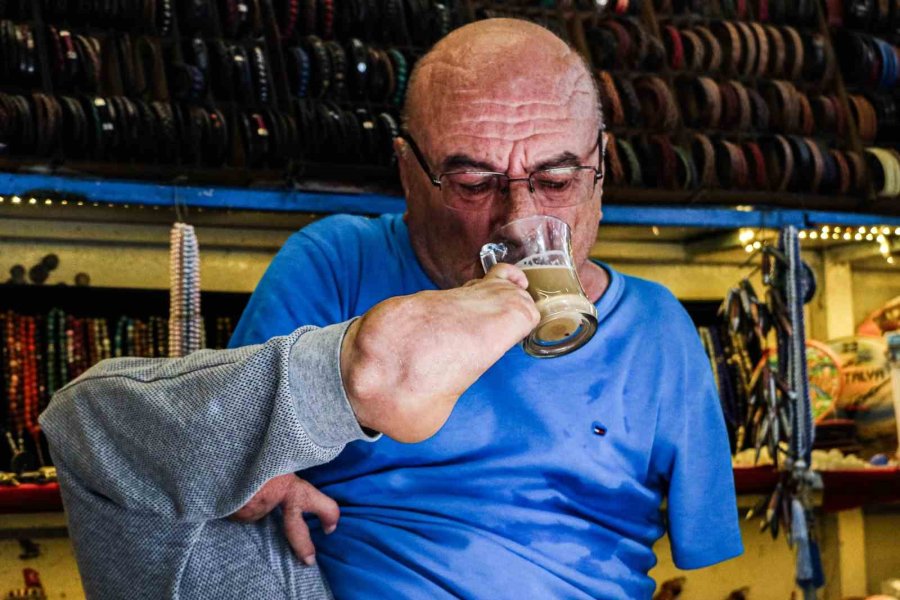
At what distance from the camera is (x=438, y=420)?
1093mm

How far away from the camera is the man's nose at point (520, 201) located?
63.0 inches

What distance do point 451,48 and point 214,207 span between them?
2.19 m

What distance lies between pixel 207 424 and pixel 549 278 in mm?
441

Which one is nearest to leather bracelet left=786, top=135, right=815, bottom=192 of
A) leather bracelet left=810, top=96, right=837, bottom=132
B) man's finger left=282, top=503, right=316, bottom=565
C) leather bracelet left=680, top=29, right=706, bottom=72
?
leather bracelet left=810, top=96, right=837, bottom=132

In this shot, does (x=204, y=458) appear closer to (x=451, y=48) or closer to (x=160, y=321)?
(x=451, y=48)

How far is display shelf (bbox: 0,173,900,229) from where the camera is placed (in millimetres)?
3561

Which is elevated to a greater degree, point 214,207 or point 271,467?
point 271,467

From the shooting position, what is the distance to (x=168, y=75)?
4.03 m

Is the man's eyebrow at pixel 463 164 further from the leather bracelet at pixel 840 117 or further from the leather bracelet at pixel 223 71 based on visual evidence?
the leather bracelet at pixel 840 117

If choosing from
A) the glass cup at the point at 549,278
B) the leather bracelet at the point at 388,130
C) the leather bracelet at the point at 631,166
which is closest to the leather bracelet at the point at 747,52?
the leather bracelet at the point at 631,166

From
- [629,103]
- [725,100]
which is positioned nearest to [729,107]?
[725,100]

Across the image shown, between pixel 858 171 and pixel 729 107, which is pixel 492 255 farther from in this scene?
pixel 858 171

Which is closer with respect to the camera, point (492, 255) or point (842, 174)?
point (492, 255)

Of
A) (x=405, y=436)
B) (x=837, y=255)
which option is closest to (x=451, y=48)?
(x=405, y=436)
